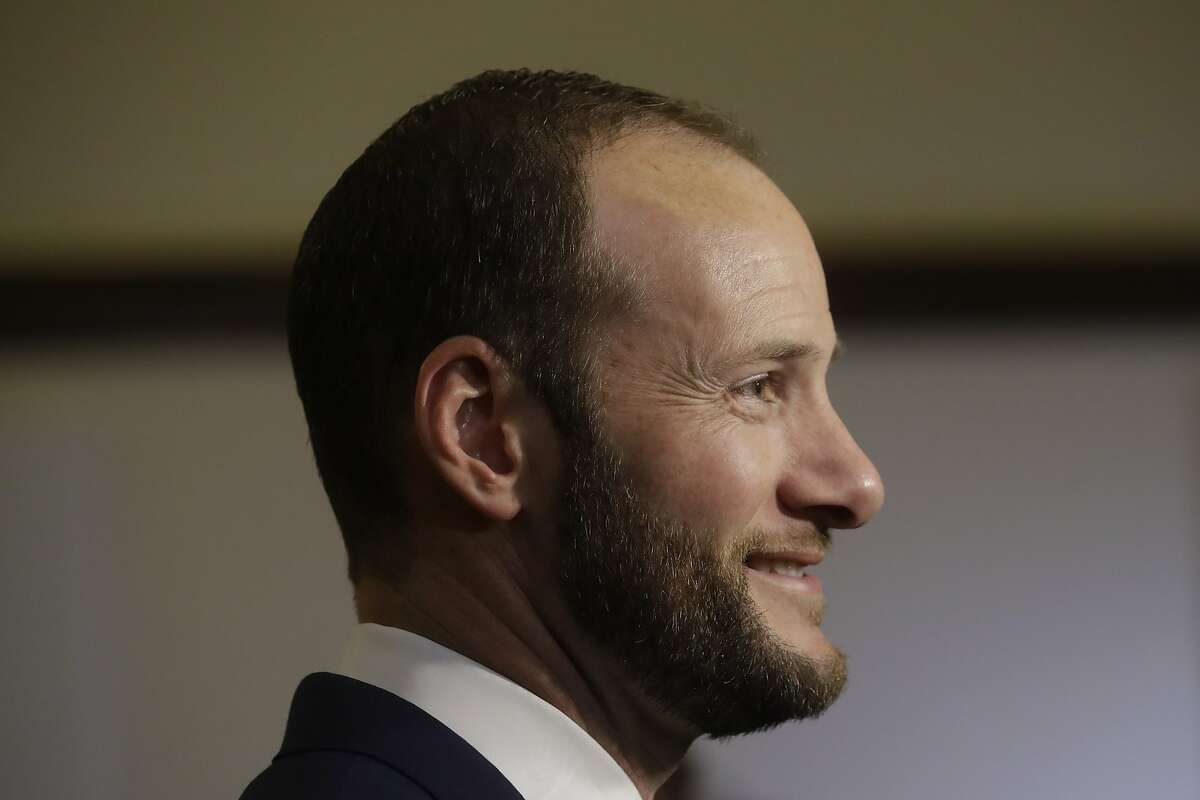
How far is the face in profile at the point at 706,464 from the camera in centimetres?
71

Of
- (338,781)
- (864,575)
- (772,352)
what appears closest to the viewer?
(338,781)

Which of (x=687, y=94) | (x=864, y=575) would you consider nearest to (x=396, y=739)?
(x=864, y=575)

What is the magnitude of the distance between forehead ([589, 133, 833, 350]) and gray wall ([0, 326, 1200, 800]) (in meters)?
Result: 0.89

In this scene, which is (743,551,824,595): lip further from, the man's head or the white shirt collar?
the white shirt collar

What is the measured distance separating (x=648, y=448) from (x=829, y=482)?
0.35 ft

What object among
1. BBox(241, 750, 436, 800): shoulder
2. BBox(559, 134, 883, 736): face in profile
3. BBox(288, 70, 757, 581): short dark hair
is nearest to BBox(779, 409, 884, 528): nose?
BBox(559, 134, 883, 736): face in profile

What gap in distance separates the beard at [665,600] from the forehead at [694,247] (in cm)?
9

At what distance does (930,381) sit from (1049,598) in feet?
0.96

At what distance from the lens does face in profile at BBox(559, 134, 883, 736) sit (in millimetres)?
708

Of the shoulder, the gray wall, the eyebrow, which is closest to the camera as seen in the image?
the shoulder

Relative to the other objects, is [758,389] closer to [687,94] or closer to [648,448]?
[648,448]

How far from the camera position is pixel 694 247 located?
0.73 meters

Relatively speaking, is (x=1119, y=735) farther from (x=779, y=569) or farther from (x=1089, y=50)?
(x=779, y=569)

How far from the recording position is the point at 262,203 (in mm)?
1649
